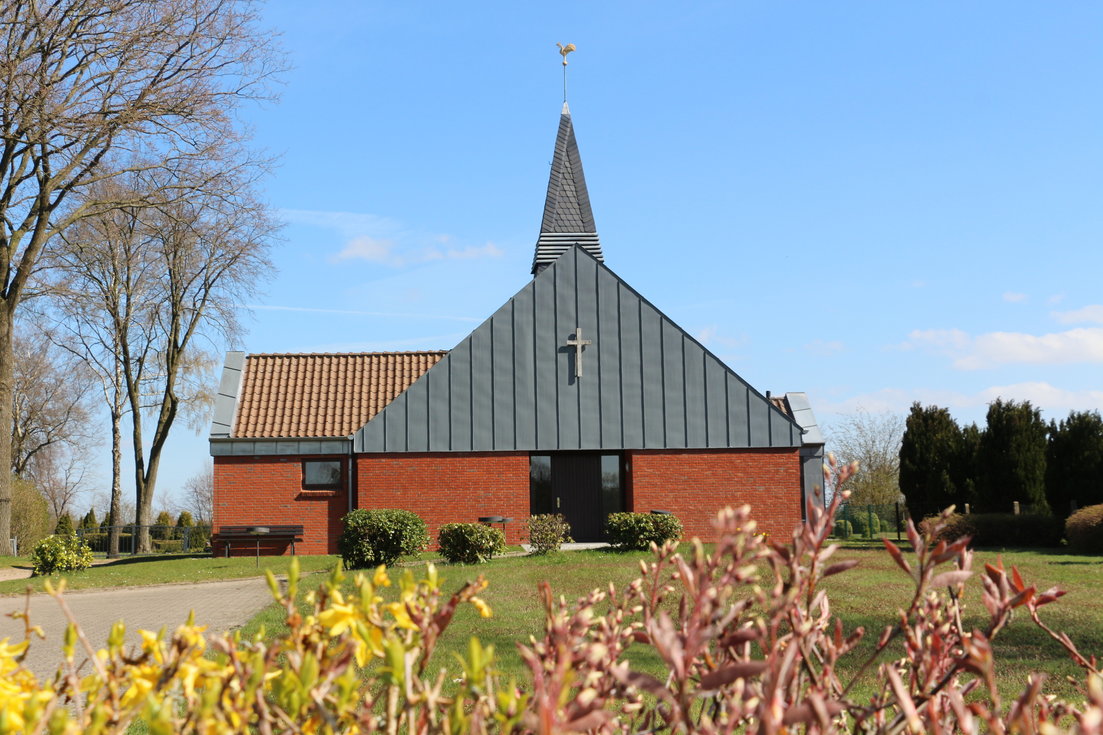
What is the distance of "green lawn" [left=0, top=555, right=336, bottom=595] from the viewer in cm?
1798

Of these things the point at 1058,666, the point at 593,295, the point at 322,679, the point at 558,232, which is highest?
the point at 558,232

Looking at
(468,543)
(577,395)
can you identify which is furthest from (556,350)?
(468,543)

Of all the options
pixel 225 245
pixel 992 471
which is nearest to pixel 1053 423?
pixel 992 471

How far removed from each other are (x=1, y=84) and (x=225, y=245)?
44.9 ft

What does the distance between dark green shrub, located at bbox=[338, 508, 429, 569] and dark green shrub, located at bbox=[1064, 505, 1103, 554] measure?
47.5 ft

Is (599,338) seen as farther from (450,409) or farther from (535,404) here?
(450,409)

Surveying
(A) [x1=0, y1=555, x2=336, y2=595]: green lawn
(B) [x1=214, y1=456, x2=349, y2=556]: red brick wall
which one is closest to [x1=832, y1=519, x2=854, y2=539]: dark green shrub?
(B) [x1=214, y1=456, x2=349, y2=556]: red brick wall

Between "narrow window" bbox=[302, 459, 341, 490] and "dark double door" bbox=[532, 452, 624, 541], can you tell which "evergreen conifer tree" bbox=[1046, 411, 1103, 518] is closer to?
"dark double door" bbox=[532, 452, 624, 541]

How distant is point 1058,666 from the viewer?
8.14 m

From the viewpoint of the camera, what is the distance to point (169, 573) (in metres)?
20.0

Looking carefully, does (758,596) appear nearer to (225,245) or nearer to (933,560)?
(933,560)

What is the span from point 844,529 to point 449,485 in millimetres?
14477

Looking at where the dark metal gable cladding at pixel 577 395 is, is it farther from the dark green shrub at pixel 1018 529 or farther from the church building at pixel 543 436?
the dark green shrub at pixel 1018 529

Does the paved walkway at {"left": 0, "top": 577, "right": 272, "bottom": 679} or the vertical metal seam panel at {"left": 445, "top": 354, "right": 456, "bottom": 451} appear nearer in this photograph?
the paved walkway at {"left": 0, "top": 577, "right": 272, "bottom": 679}
